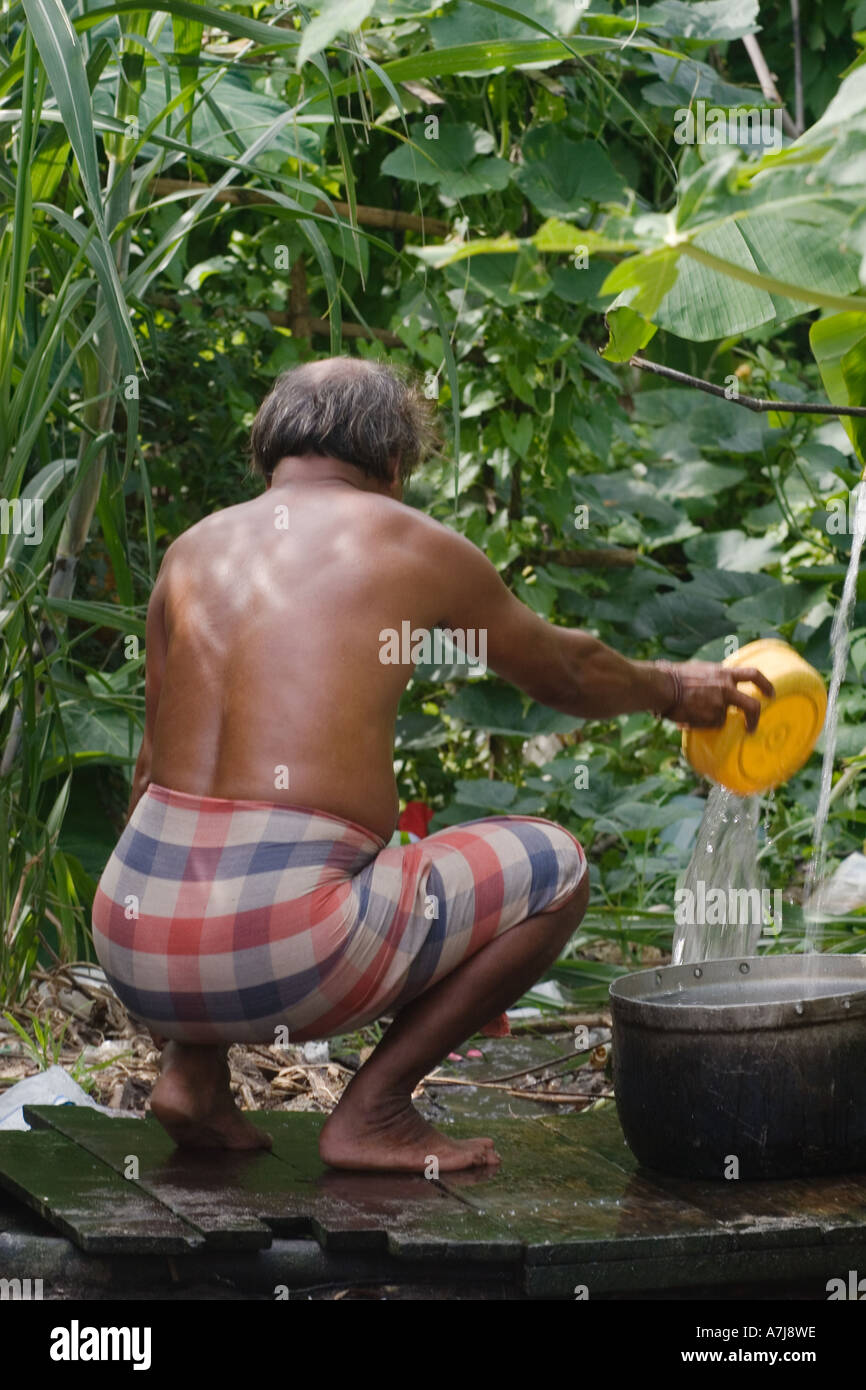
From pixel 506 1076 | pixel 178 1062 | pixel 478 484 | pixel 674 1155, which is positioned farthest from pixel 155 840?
pixel 478 484

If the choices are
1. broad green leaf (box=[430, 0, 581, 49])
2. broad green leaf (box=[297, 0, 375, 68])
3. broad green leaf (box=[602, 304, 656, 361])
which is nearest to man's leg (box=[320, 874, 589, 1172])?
broad green leaf (box=[602, 304, 656, 361])

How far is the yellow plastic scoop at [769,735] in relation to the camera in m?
2.43

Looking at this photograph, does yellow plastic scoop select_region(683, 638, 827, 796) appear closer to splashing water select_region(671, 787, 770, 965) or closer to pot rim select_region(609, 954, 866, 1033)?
splashing water select_region(671, 787, 770, 965)

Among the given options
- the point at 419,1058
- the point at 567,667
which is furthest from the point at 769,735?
the point at 419,1058

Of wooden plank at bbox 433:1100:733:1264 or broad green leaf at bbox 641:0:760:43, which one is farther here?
broad green leaf at bbox 641:0:760:43

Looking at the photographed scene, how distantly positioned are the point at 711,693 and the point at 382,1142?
2.49ft

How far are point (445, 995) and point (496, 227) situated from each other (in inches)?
105

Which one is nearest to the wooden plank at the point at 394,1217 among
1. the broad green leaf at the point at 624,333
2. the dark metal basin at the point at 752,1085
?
the dark metal basin at the point at 752,1085

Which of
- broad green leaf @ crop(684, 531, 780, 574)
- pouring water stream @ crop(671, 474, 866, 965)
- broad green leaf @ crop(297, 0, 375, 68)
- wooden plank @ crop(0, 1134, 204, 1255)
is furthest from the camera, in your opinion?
broad green leaf @ crop(684, 531, 780, 574)

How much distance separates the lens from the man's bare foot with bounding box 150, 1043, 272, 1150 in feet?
7.20

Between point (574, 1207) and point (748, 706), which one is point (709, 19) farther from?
point (574, 1207)

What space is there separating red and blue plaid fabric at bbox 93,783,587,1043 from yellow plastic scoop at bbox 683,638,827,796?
16.0 inches

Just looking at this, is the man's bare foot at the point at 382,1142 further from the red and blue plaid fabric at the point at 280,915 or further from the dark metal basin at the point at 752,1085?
the dark metal basin at the point at 752,1085
